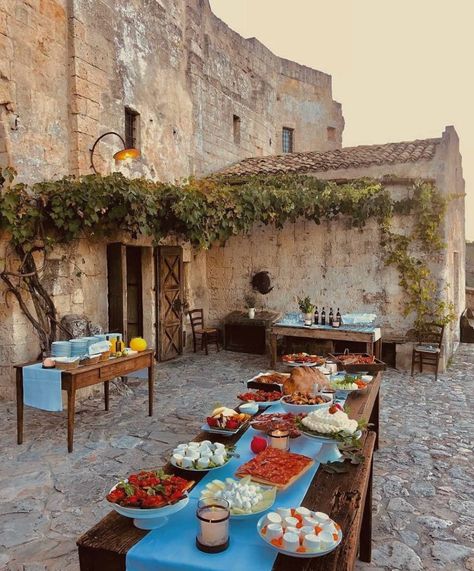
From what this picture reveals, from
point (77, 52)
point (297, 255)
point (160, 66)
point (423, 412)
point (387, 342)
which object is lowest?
point (423, 412)

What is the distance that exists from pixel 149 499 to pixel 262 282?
8.64 meters

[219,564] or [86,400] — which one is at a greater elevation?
[219,564]

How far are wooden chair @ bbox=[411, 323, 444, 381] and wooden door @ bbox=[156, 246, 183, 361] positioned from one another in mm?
4858

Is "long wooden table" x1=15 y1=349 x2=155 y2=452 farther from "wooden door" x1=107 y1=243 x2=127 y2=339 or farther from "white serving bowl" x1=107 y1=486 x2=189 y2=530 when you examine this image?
"white serving bowl" x1=107 y1=486 x2=189 y2=530

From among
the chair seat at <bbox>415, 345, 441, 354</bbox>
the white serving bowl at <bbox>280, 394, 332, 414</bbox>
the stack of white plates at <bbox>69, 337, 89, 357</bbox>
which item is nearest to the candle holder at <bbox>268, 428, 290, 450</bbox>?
the white serving bowl at <bbox>280, 394, 332, 414</bbox>

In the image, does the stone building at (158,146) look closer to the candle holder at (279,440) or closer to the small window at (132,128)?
the small window at (132,128)

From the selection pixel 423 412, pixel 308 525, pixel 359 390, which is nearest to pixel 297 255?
pixel 423 412

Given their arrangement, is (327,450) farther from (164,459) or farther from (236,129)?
(236,129)

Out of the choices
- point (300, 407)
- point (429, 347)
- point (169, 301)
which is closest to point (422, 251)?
point (429, 347)

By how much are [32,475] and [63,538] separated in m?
1.24

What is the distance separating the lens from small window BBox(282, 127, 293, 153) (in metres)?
16.6

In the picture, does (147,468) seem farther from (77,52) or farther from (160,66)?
(160,66)

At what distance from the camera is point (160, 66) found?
9781mm

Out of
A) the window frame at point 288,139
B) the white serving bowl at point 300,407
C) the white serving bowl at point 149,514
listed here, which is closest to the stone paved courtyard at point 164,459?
the white serving bowl at point 300,407
